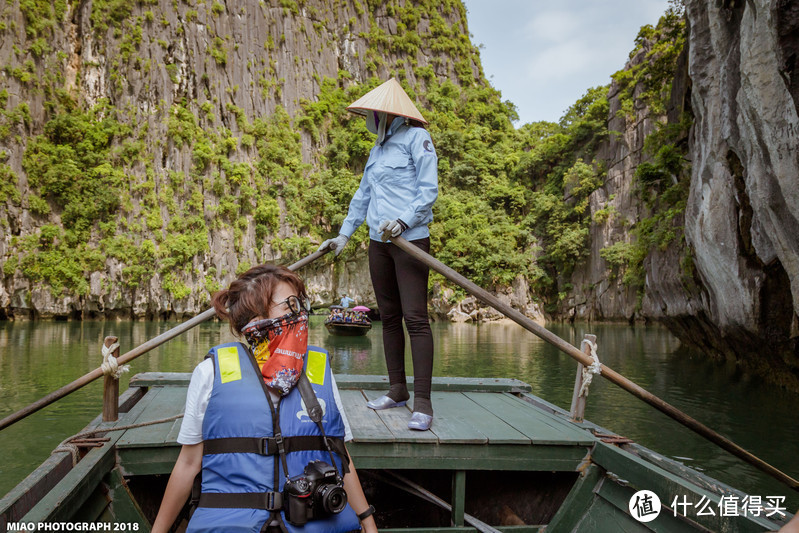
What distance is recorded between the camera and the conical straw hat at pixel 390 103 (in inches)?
85.7

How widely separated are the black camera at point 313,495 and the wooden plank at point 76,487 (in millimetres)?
640

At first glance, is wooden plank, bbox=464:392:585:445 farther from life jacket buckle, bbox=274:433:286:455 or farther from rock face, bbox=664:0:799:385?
rock face, bbox=664:0:799:385

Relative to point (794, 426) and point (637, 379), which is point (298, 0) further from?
point (794, 426)

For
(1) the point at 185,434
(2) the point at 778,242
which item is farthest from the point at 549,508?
(2) the point at 778,242

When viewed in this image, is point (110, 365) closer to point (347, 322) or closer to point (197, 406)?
point (197, 406)

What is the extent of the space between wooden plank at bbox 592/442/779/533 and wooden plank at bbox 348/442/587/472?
16 centimetres

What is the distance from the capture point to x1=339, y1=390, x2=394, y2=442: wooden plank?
5.59 ft

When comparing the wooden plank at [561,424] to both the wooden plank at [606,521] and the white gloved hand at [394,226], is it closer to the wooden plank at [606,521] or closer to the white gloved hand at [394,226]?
the wooden plank at [606,521]

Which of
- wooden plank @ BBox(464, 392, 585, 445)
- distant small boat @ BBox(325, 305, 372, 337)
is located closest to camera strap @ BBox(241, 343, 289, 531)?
wooden plank @ BBox(464, 392, 585, 445)

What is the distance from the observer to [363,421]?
196 centimetres

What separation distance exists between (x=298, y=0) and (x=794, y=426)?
31.6 m

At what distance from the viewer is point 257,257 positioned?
78.5 ft

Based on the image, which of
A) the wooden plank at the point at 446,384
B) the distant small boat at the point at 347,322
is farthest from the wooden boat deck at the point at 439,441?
the distant small boat at the point at 347,322
